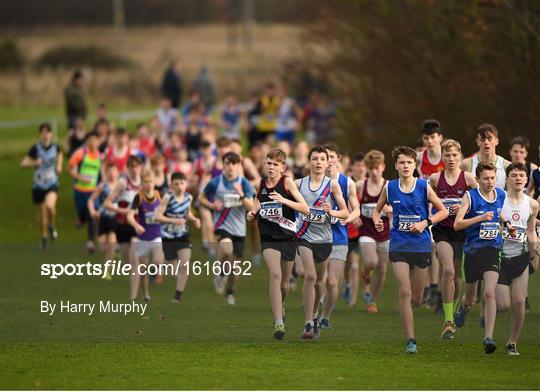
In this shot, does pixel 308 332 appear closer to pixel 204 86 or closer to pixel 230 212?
pixel 230 212

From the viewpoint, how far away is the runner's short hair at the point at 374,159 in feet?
60.3

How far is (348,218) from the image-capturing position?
16109 mm

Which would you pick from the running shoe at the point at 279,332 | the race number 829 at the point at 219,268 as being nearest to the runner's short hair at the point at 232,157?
the race number 829 at the point at 219,268

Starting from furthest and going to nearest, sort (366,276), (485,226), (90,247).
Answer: (90,247) → (366,276) → (485,226)

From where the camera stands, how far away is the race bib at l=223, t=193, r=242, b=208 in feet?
64.4

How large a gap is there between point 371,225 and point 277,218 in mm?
3173

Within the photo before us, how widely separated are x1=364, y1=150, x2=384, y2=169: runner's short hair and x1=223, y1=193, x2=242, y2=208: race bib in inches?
76.0

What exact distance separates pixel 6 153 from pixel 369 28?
11.7m

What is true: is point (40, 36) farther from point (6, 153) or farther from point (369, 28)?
point (369, 28)

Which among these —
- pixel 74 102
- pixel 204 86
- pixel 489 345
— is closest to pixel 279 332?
pixel 489 345

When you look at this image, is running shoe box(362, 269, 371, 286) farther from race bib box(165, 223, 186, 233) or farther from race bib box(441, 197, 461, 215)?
race bib box(441, 197, 461, 215)

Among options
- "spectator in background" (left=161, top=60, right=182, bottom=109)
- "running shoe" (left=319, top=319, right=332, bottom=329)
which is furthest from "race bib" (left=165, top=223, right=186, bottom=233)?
"spectator in background" (left=161, top=60, right=182, bottom=109)

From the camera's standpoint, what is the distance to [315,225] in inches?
635

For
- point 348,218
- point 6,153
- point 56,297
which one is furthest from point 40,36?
point 348,218
